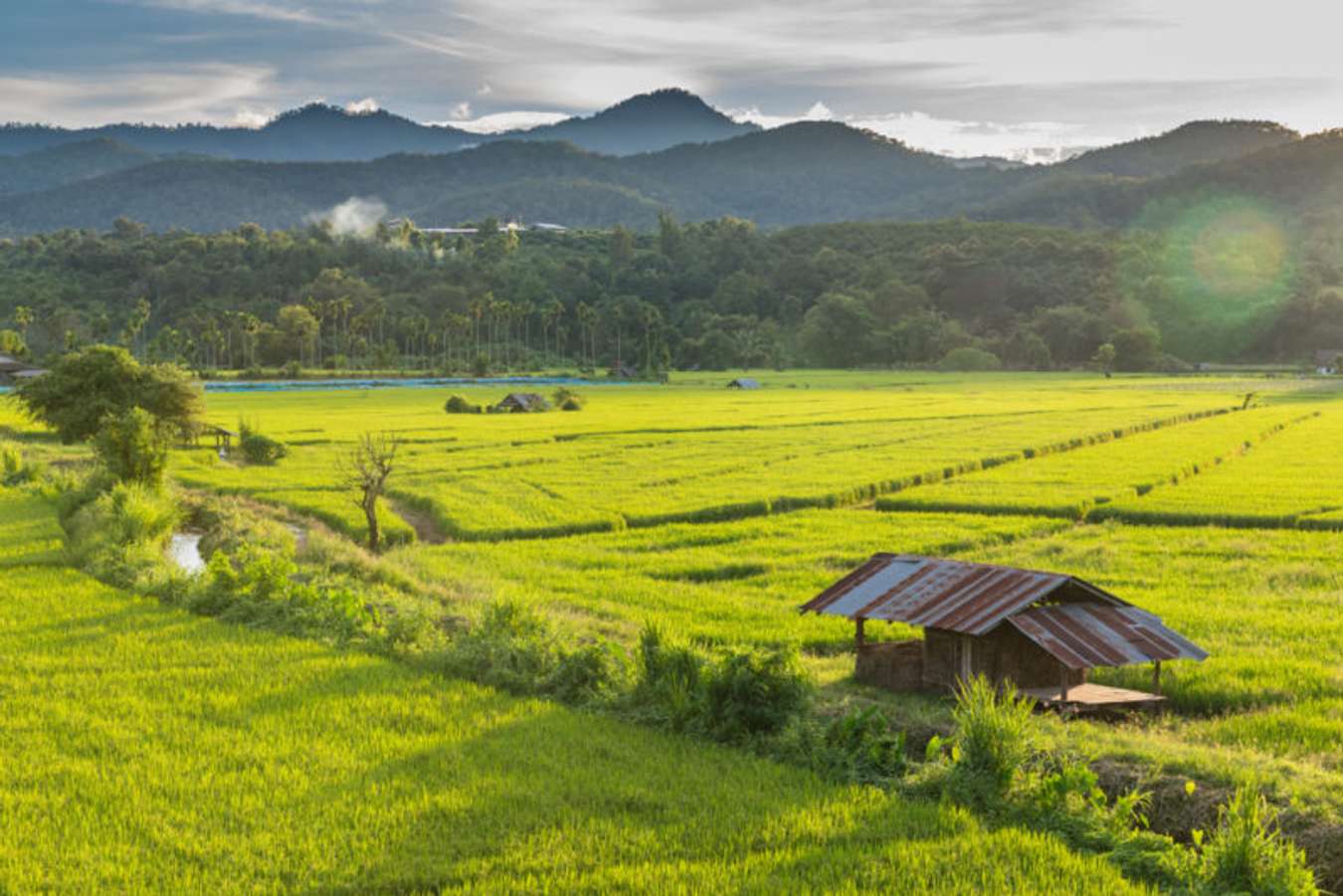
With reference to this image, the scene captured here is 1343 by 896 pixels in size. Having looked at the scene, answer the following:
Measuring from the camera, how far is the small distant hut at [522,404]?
60594 millimetres

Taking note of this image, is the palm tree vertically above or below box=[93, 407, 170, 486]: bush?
above

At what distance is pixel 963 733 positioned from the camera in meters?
9.09

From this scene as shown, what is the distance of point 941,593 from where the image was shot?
12.7m

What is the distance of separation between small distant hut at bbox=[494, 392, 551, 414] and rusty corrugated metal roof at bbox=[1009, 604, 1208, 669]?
4907 centimetres

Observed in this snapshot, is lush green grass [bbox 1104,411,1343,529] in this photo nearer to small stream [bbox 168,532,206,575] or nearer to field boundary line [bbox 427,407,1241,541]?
field boundary line [bbox 427,407,1241,541]

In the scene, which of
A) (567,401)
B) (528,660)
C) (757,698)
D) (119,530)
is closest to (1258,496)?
(757,698)

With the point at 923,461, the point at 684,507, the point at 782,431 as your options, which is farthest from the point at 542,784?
the point at 782,431

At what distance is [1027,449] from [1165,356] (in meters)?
83.0

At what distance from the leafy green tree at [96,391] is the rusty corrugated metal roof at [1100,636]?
34336 mm

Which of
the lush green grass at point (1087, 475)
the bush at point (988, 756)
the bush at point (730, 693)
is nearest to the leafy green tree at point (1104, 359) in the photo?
the lush green grass at point (1087, 475)

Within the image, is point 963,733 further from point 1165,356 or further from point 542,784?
point 1165,356

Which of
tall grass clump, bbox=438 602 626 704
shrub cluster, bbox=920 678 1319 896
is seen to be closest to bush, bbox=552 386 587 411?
tall grass clump, bbox=438 602 626 704

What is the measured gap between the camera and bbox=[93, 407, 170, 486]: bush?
25578 millimetres

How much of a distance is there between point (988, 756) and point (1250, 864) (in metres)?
2.08
